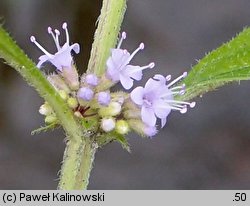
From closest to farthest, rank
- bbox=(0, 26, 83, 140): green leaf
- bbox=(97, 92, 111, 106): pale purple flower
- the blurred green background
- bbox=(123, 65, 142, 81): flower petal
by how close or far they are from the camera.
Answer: bbox=(0, 26, 83, 140): green leaf
bbox=(97, 92, 111, 106): pale purple flower
bbox=(123, 65, 142, 81): flower petal
the blurred green background

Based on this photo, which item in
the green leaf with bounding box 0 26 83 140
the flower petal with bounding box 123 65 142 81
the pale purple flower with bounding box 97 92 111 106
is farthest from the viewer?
the flower petal with bounding box 123 65 142 81

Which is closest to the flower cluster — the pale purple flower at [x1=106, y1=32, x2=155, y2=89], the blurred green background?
the pale purple flower at [x1=106, y1=32, x2=155, y2=89]

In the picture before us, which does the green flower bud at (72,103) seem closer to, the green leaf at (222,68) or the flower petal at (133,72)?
the flower petal at (133,72)

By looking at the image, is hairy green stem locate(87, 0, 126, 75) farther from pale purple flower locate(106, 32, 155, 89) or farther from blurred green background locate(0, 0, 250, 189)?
blurred green background locate(0, 0, 250, 189)

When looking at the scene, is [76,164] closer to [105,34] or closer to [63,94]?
[63,94]

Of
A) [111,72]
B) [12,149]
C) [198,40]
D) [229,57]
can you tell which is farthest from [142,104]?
[198,40]

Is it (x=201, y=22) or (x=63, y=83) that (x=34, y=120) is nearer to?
(x=201, y=22)
